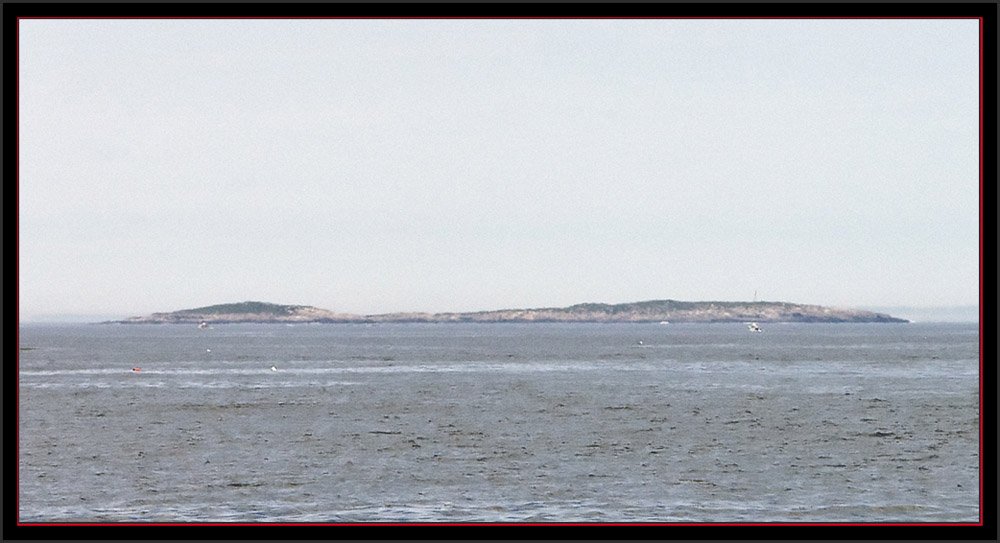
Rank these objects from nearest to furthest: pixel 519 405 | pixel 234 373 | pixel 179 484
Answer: pixel 179 484
pixel 519 405
pixel 234 373

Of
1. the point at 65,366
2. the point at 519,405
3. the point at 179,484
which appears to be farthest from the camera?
the point at 65,366

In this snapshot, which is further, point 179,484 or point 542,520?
point 179,484

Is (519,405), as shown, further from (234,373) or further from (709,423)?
(234,373)
